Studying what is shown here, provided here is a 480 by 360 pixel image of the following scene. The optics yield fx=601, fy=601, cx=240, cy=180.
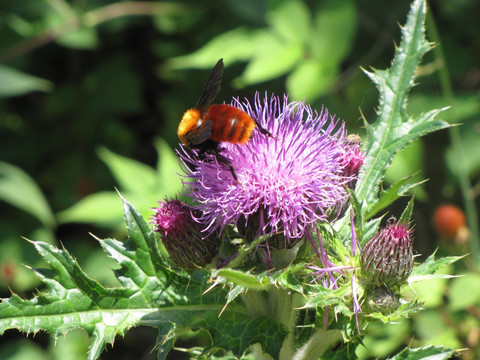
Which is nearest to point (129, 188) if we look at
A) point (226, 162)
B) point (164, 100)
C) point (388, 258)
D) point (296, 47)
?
point (296, 47)

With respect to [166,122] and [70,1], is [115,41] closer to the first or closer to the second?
[70,1]

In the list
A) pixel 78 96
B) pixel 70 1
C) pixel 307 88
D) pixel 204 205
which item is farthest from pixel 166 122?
pixel 204 205

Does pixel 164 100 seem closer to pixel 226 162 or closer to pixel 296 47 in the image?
pixel 296 47

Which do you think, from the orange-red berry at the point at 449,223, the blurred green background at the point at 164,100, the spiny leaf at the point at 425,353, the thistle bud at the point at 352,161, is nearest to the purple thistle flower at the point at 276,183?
the thistle bud at the point at 352,161

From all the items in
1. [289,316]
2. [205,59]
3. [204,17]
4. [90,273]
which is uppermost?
[204,17]

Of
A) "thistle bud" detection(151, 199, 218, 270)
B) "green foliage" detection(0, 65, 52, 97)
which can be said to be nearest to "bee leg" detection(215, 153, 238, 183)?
"thistle bud" detection(151, 199, 218, 270)
